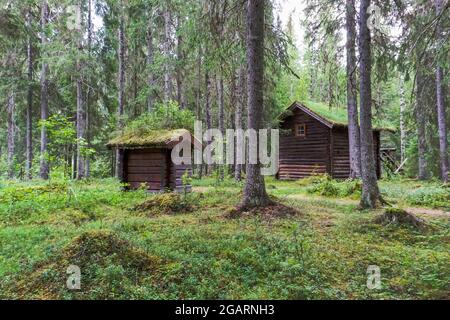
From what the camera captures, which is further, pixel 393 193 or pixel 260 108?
pixel 393 193

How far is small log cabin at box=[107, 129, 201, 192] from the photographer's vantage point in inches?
539

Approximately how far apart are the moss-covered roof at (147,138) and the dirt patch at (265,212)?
536cm

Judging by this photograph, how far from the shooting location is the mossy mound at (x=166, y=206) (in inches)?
393

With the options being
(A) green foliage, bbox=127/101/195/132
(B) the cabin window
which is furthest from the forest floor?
(B) the cabin window

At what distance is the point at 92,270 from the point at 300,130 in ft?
65.8

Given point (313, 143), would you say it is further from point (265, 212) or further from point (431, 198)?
point (265, 212)

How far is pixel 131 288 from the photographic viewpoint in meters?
4.53

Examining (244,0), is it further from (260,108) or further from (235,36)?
(260,108)

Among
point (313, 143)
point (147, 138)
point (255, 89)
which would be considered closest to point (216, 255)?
point (255, 89)

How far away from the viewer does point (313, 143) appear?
22.3 metres

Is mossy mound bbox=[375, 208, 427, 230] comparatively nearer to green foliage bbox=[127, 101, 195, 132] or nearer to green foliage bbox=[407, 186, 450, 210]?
green foliage bbox=[407, 186, 450, 210]

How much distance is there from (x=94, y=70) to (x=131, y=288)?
18.9 m
